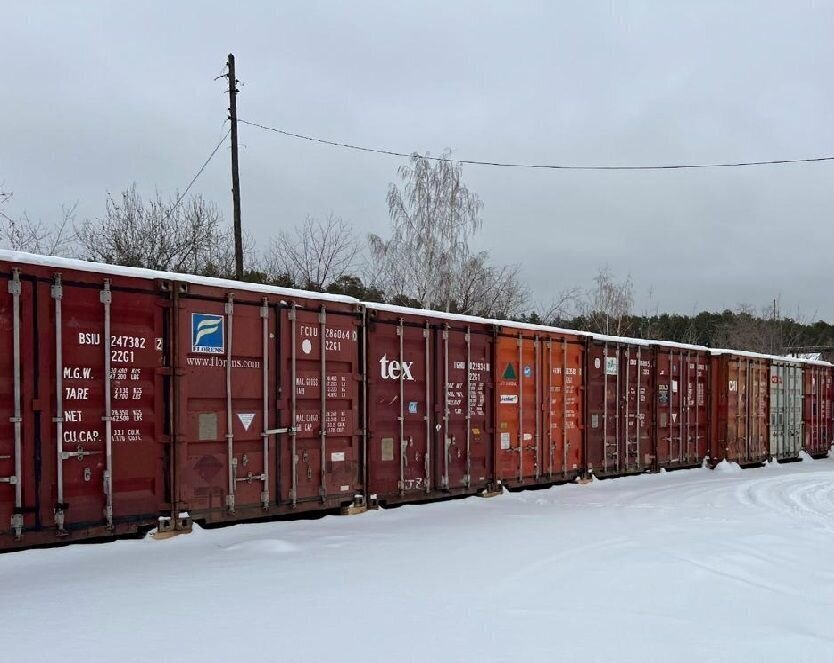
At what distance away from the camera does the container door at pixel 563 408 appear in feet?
44.4

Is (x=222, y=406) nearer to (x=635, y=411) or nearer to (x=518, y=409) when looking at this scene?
(x=518, y=409)

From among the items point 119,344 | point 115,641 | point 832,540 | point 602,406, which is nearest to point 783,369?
point 602,406

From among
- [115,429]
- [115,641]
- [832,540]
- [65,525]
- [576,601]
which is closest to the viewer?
[115,641]

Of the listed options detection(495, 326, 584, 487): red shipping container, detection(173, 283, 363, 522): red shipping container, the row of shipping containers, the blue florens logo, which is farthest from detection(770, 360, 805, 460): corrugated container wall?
the blue florens logo

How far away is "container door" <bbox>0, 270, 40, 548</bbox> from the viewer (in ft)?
21.5

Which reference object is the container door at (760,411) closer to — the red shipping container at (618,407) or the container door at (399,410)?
the red shipping container at (618,407)

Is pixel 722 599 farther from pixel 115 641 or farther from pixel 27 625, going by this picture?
pixel 27 625

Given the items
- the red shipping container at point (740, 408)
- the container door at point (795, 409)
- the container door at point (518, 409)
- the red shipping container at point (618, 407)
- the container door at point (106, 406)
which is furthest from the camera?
the container door at point (795, 409)

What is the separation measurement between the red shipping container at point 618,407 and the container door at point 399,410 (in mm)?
4737

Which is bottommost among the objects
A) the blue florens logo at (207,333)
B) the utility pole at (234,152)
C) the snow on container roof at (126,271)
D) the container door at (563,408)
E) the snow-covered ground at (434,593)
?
the snow-covered ground at (434,593)

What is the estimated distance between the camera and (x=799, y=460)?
2223 cm

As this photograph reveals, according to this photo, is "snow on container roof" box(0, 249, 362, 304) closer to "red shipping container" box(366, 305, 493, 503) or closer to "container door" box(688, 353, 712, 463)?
"red shipping container" box(366, 305, 493, 503)

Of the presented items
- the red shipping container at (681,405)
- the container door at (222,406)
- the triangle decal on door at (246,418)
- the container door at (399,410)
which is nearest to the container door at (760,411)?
the red shipping container at (681,405)

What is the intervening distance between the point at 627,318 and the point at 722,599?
4284 centimetres
